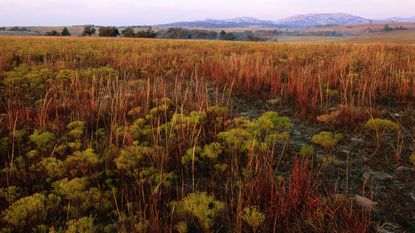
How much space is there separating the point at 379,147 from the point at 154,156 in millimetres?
3074

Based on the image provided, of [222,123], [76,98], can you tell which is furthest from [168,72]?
[222,123]

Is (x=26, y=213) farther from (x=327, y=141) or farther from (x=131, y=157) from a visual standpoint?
(x=327, y=141)

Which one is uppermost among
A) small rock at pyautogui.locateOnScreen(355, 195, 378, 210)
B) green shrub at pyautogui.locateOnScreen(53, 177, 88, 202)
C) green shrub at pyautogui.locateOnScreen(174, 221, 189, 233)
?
green shrub at pyautogui.locateOnScreen(53, 177, 88, 202)

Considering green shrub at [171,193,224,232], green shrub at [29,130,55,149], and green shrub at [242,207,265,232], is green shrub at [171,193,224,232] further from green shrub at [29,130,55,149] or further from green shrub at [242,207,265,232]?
green shrub at [29,130,55,149]

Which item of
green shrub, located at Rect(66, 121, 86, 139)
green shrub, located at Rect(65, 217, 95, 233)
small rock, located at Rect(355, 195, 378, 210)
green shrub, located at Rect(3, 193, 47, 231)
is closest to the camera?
green shrub, located at Rect(65, 217, 95, 233)

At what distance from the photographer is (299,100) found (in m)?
6.34

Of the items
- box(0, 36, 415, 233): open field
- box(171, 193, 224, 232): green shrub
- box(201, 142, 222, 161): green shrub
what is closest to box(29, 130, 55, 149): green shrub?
box(0, 36, 415, 233): open field

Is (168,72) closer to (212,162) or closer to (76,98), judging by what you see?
(76,98)

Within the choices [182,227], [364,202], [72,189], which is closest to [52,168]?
[72,189]

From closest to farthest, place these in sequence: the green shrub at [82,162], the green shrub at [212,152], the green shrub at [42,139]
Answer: the green shrub at [82,162] < the green shrub at [212,152] < the green shrub at [42,139]

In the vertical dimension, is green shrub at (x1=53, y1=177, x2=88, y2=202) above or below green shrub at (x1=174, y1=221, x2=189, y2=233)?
above

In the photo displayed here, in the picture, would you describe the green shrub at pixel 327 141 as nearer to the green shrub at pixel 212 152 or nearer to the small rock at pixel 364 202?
the small rock at pixel 364 202

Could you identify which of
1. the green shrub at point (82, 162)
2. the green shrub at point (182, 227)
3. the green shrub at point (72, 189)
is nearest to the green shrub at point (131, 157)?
the green shrub at point (82, 162)

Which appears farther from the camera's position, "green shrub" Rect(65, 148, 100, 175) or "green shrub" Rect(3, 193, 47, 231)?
"green shrub" Rect(65, 148, 100, 175)
